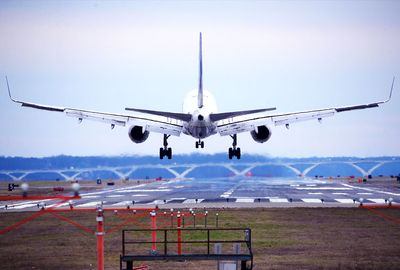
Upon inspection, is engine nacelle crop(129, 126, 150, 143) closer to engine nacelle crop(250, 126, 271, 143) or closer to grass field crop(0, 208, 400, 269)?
grass field crop(0, 208, 400, 269)

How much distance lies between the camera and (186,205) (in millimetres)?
77875

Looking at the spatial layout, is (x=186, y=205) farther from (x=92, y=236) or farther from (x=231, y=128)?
(x=92, y=236)

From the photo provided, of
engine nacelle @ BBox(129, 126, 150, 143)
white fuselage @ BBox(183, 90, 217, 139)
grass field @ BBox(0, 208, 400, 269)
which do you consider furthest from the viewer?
engine nacelle @ BBox(129, 126, 150, 143)

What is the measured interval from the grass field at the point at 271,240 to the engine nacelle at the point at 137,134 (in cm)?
839

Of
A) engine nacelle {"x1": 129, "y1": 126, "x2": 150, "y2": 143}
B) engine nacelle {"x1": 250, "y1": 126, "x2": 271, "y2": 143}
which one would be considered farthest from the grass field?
engine nacelle {"x1": 129, "y1": 126, "x2": 150, "y2": 143}

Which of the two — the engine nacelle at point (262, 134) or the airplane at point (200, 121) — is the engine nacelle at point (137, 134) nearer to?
the airplane at point (200, 121)

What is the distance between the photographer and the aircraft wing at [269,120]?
68250 mm

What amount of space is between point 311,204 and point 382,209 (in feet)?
33.9

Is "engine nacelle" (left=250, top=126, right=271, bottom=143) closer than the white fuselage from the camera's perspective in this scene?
No

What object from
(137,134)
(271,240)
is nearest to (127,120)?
(137,134)

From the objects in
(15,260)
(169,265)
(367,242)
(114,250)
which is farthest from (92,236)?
(367,242)

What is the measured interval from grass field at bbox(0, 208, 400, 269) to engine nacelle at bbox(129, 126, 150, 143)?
8.39m

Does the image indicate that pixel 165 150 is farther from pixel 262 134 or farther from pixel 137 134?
pixel 262 134

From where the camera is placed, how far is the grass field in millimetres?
38000
